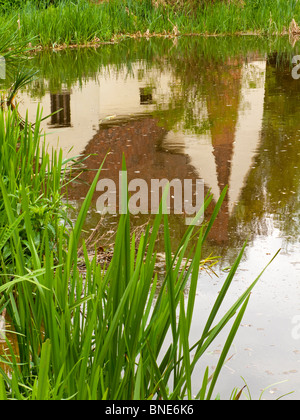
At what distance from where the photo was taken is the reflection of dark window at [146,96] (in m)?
8.93

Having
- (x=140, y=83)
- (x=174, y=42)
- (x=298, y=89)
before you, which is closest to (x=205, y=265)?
(x=298, y=89)

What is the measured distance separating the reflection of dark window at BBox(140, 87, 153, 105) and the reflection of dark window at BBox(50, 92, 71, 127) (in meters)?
0.91

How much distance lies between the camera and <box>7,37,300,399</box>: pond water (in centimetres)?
300

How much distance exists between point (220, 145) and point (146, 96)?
3100 mm

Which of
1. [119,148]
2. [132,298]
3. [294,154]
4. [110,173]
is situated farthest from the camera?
[119,148]

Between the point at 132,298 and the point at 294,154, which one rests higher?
the point at 132,298

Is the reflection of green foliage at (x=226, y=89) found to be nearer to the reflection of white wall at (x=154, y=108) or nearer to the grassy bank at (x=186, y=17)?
the reflection of white wall at (x=154, y=108)

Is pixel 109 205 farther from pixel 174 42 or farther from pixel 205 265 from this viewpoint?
pixel 174 42

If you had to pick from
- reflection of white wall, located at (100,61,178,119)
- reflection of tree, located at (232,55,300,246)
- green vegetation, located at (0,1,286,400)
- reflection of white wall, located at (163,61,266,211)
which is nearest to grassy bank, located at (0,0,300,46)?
reflection of white wall, located at (100,61,178,119)

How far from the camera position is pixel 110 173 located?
18.6ft

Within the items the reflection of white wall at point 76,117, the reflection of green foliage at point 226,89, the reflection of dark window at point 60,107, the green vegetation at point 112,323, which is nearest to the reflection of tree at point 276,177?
the reflection of green foliage at point 226,89

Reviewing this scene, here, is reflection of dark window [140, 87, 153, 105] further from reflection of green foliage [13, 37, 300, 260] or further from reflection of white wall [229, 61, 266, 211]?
reflection of white wall [229, 61, 266, 211]

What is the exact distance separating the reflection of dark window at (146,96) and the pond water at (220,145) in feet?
0.04

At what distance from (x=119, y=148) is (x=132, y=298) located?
4.65 metres
